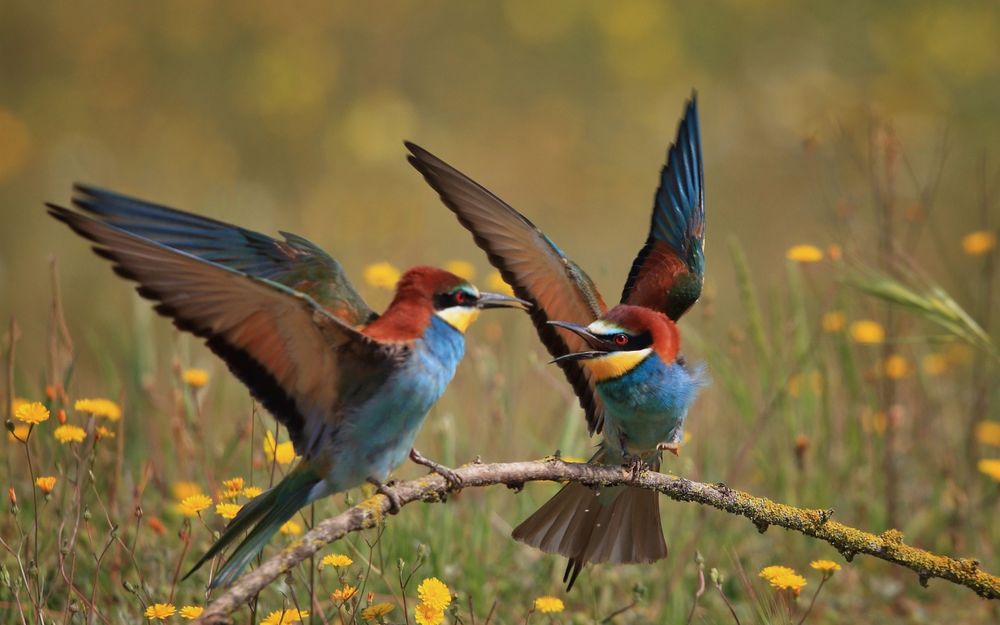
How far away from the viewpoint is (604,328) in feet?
8.84

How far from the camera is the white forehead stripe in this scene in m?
Result: 2.69

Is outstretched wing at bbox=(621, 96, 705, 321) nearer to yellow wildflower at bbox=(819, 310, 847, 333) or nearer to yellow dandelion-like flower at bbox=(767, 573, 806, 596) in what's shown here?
yellow dandelion-like flower at bbox=(767, 573, 806, 596)

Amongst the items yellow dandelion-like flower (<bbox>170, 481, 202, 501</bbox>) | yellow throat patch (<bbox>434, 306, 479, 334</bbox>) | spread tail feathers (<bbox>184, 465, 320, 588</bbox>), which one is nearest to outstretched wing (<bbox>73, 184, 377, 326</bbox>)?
yellow throat patch (<bbox>434, 306, 479, 334</bbox>)

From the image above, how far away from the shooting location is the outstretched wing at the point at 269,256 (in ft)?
8.18

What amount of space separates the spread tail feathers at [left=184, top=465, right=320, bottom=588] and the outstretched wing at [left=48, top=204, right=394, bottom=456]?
0.09 metres

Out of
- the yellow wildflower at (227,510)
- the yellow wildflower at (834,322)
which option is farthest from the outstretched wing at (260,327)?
the yellow wildflower at (834,322)

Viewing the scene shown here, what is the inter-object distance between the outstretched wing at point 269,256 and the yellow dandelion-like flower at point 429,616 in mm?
587

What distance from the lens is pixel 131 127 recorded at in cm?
818

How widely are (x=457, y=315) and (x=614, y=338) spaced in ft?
1.43

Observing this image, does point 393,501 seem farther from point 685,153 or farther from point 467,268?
point 467,268

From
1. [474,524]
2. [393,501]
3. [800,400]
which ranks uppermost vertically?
[800,400]

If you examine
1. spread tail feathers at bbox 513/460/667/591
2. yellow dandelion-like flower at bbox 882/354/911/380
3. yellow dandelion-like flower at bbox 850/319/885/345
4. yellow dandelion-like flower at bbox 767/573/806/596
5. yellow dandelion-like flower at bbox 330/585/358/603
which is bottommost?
yellow dandelion-like flower at bbox 330/585/358/603

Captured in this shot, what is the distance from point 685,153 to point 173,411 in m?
1.68

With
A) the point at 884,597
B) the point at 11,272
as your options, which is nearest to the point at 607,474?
the point at 884,597
